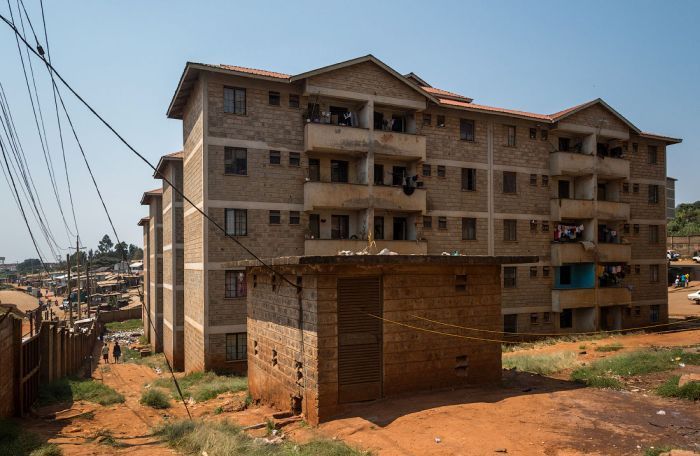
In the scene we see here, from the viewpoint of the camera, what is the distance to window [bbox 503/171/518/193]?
3088cm

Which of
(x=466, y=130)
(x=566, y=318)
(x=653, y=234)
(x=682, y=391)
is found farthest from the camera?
(x=653, y=234)

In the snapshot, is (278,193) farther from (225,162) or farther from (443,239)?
(443,239)

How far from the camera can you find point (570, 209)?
104 ft

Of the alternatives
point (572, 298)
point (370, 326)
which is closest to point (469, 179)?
point (572, 298)

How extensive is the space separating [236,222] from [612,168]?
2484 centimetres

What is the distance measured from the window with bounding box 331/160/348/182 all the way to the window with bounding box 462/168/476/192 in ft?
24.7

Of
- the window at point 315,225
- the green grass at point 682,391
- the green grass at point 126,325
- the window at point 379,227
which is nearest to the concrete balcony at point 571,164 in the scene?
the window at point 379,227

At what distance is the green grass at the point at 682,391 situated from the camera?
464 inches

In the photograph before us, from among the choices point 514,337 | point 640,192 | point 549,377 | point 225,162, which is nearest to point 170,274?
point 225,162

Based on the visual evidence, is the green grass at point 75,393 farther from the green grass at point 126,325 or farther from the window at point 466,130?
the green grass at point 126,325

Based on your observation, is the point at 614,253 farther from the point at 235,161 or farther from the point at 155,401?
the point at 155,401

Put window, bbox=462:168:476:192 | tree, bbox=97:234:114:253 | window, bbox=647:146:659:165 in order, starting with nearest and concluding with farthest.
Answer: window, bbox=462:168:476:192 → window, bbox=647:146:659:165 → tree, bbox=97:234:114:253

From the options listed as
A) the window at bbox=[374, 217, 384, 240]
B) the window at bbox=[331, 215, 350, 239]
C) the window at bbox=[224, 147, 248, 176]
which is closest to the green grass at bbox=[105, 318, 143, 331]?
the window at bbox=[331, 215, 350, 239]

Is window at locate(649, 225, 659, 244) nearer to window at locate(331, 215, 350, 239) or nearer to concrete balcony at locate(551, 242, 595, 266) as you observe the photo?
concrete balcony at locate(551, 242, 595, 266)
